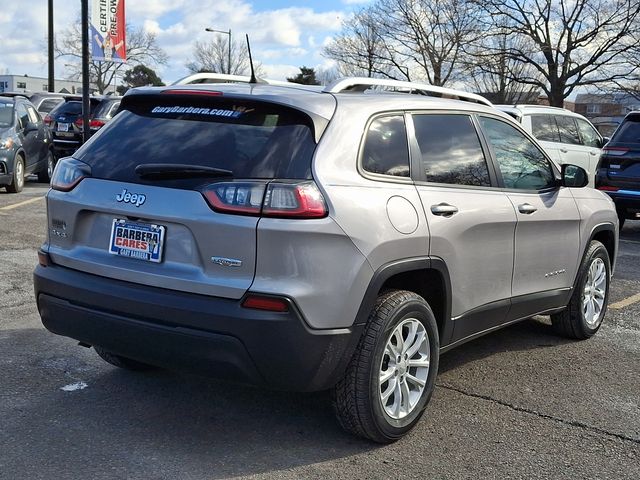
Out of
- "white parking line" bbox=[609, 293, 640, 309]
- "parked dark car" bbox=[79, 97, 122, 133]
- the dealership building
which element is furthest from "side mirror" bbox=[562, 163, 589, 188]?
the dealership building

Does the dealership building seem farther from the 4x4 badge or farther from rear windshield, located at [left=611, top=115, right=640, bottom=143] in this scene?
the 4x4 badge

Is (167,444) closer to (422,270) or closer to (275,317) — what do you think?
(275,317)

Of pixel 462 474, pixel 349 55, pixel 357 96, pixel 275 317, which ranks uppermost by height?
pixel 349 55

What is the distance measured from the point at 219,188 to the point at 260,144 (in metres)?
0.29

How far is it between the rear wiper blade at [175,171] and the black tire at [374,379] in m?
0.99

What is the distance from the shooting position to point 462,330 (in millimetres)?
4250

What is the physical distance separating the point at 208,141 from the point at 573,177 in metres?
2.89

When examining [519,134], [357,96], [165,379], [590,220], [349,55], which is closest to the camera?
[357,96]

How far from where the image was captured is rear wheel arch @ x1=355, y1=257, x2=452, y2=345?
3439 mm

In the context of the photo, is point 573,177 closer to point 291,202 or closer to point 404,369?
point 404,369

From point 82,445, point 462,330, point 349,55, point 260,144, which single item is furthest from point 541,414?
point 349,55

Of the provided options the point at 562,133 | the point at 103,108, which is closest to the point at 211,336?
the point at 562,133

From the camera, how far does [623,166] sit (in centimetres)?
1076

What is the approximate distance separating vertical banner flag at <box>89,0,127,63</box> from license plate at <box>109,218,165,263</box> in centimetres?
1519
